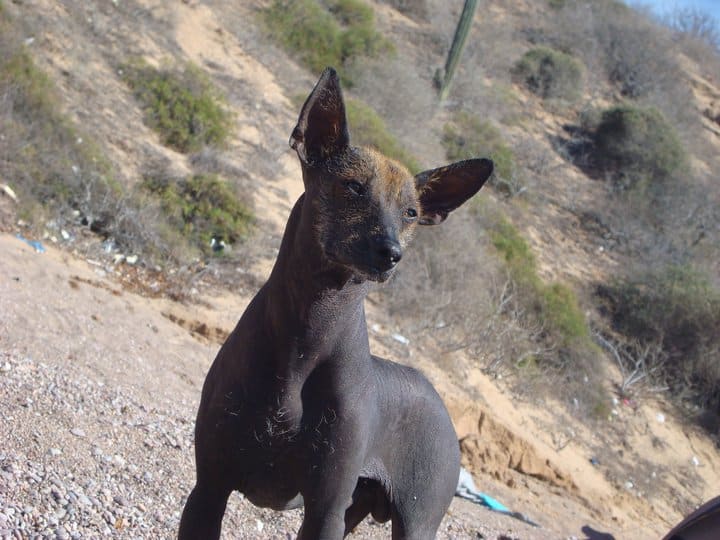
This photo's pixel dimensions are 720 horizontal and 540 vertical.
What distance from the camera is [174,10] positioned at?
17.3m

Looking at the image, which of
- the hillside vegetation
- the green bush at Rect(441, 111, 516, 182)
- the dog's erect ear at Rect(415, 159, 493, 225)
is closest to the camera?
the dog's erect ear at Rect(415, 159, 493, 225)

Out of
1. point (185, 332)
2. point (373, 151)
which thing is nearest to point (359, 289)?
point (373, 151)

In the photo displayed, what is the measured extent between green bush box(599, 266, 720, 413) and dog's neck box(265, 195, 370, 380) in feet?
48.2

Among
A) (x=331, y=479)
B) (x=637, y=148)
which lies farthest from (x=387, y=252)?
(x=637, y=148)

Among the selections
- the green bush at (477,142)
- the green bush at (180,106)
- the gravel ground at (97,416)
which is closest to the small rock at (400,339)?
the gravel ground at (97,416)

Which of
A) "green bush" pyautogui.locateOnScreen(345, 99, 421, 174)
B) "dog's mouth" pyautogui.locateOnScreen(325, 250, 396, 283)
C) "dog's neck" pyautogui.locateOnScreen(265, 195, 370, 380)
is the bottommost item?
"green bush" pyautogui.locateOnScreen(345, 99, 421, 174)

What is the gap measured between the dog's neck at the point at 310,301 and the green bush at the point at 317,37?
1748 centimetres

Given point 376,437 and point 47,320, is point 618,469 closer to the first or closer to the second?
point 47,320

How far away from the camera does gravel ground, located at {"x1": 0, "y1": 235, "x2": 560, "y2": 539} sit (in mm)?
4398

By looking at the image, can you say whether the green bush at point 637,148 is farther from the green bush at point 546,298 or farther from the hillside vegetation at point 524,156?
the green bush at point 546,298

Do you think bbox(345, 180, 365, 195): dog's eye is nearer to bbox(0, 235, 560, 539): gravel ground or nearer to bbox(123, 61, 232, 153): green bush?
bbox(0, 235, 560, 539): gravel ground

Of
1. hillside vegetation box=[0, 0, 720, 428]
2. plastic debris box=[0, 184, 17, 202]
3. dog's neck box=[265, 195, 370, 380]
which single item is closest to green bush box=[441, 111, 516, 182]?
hillside vegetation box=[0, 0, 720, 428]

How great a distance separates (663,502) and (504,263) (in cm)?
491

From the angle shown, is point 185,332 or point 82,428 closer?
point 82,428
